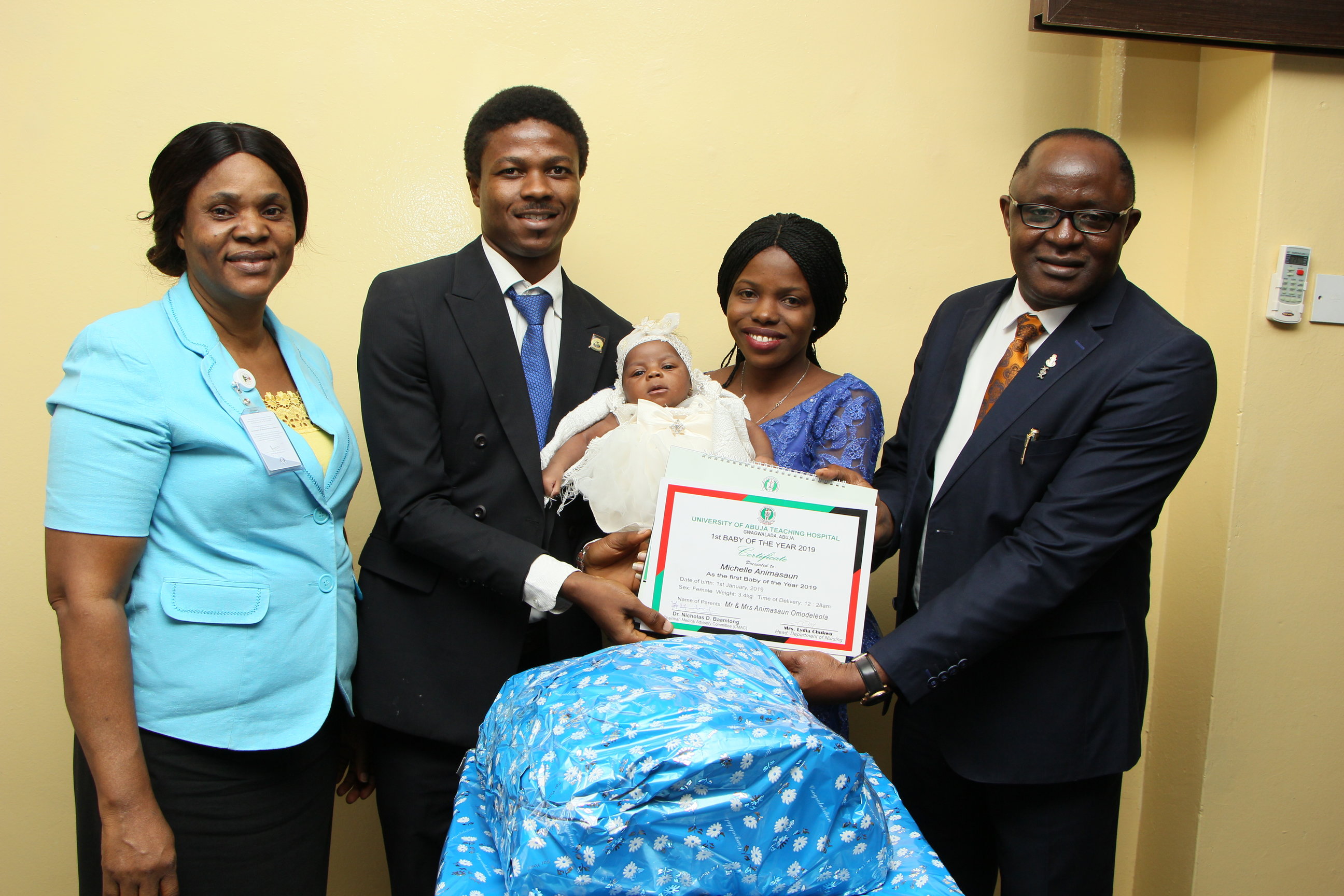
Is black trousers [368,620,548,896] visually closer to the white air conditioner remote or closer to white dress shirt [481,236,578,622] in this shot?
white dress shirt [481,236,578,622]

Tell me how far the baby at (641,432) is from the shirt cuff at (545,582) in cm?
18

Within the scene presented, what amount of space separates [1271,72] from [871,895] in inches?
108

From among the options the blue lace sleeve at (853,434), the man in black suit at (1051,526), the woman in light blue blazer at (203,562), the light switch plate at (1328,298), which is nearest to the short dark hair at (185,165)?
the woman in light blue blazer at (203,562)

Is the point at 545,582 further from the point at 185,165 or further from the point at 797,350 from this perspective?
the point at 185,165

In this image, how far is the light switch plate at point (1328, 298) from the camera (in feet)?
8.70

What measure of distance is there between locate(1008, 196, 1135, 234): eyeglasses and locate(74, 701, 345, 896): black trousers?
6.52 feet

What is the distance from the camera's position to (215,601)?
1700 millimetres

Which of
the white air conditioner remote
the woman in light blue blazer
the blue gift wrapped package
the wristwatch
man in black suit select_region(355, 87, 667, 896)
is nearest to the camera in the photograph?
the blue gift wrapped package

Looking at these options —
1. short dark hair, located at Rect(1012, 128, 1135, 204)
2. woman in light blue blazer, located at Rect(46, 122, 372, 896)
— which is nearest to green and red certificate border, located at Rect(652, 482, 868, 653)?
woman in light blue blazer, located at Rect(46, 122, 372, 896)

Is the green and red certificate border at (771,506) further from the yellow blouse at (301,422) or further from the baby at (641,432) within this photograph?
the yellow blouse at (301,422)

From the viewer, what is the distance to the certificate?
A: 181 centimetres

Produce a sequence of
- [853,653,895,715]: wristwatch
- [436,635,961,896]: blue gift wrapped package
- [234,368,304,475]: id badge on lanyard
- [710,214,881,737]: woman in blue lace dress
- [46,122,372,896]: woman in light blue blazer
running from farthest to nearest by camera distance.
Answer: [710,214,881,737]: woman in blue lace dress
[853,653,895,715]: wristwatch
[234,368,304,475]: id badge on lanyard
[46,122,372,896]: woman in light blue blazer
[436,635,961,896]: blue gift wrapped package

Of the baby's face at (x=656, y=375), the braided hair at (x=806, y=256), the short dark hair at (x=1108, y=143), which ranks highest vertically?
the short dark hair at (x=1108, y=143)

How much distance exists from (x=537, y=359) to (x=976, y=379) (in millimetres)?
1121
